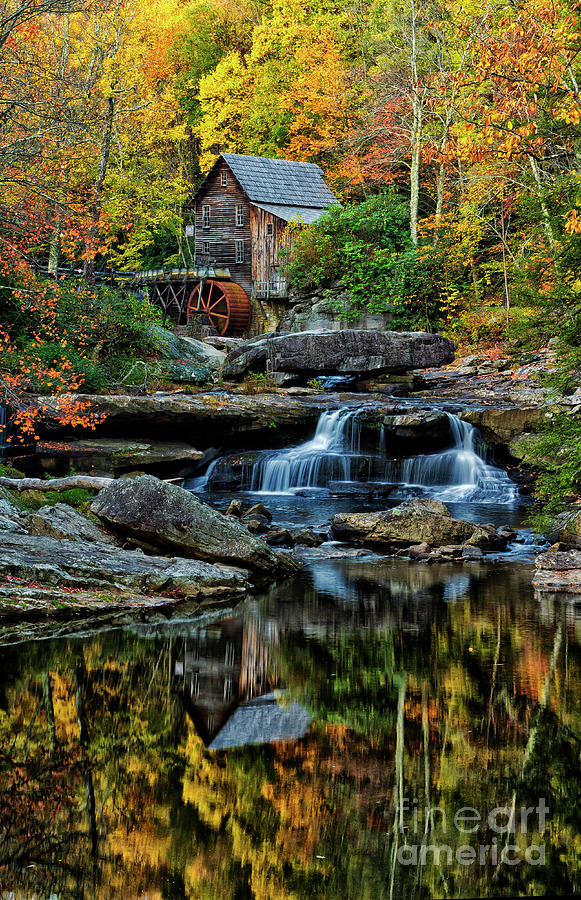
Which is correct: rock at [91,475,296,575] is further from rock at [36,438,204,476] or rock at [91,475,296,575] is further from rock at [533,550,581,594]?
rock at [36,438,204,476]

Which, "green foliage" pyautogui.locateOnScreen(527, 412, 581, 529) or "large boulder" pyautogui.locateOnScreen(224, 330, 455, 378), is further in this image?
"large boulder" pyautogui.locateOnScreen(224, 330, 455, 378)

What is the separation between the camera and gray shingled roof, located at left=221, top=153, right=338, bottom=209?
3816 cm

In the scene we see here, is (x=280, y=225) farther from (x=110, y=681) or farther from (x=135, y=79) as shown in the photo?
(x=110, y=681)

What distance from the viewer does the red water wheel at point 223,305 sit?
125 ft

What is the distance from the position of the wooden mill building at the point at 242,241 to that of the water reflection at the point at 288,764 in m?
31.9

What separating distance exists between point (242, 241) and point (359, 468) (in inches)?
999

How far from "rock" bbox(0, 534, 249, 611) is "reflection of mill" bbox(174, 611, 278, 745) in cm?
136

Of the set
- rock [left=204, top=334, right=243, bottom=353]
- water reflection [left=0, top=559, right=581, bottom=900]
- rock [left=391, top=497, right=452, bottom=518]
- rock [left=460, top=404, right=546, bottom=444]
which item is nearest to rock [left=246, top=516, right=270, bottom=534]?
rock [left=391, top=497, right=452, bottom=518]

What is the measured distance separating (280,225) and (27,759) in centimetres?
3655

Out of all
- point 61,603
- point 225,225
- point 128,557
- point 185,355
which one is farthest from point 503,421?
point 225,225

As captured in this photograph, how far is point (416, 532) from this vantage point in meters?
12.3

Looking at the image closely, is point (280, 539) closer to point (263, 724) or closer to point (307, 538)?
point (307, 538)

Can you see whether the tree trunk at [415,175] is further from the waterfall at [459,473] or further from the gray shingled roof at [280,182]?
the waterfall at [459,473]

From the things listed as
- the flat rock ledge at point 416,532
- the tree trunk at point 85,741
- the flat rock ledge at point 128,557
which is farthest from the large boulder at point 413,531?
the tree trunk at point 85,741
